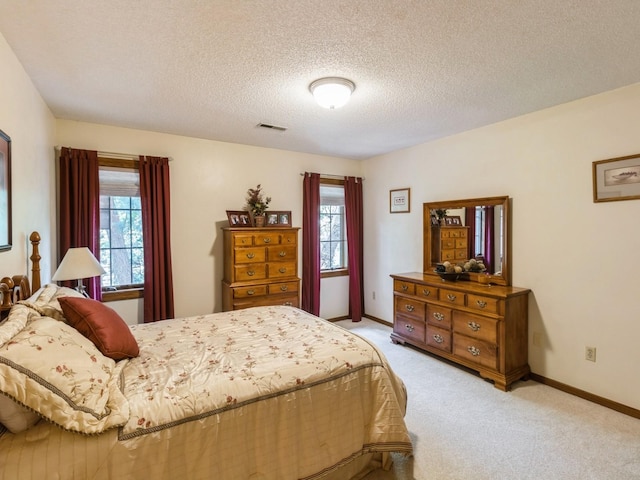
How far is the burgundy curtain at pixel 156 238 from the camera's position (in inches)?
138

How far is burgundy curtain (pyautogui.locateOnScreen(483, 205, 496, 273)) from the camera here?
343cm

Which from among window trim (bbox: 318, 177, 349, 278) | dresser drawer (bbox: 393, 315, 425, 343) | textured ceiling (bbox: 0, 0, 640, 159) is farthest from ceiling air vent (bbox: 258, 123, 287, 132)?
dresser drawer (bbox: 393, 315, 425, 343)

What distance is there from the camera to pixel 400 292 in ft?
13.0

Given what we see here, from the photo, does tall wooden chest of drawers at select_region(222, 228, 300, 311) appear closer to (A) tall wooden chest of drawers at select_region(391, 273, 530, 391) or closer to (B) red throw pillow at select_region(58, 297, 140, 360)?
(A) tall wooden chest of drawers at select_region(391, 273, 530, 391)

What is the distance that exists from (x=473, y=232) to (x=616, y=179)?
128cm

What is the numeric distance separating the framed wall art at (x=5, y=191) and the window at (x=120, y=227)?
1636 mm

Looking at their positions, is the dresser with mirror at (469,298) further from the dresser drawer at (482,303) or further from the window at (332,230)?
the window at (332,230)

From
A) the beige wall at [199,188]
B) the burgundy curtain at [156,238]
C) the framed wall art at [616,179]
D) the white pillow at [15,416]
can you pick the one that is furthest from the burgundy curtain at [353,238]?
the white pillow at [15,416]

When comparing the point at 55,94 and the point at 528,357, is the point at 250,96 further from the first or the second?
the point at 528,357

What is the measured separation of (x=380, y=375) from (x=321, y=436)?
0.46 meters

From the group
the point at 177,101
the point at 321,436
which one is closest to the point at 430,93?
the point at 177,101

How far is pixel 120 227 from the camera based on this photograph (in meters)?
3.60

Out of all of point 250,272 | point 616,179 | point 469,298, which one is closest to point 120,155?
point 250,272

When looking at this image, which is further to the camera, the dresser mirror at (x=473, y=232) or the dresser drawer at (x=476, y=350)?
the dresser mirror at (x=473, y=232)
